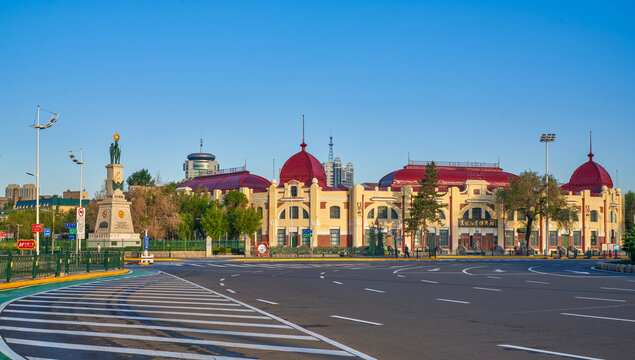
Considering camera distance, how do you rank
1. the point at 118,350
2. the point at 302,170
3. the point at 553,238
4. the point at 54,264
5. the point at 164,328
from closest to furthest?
the point at 118,350
the point at 164,328
the point at 54,264
the point at 553,238
the point at 302,170

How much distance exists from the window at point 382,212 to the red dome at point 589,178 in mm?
31449

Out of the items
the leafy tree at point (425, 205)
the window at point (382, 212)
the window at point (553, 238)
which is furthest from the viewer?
the window at point (553, 238)

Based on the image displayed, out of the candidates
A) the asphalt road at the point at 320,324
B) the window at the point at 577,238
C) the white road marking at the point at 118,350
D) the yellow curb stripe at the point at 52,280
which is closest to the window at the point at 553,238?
the window at the point at 577,238

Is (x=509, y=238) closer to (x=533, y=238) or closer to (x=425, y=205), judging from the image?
(x=533, y=238)

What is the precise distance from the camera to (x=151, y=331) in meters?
11.1

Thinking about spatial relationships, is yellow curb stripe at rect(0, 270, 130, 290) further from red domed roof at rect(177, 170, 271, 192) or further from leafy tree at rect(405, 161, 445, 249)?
red domed roof at rect(177, 170, 271, 192)

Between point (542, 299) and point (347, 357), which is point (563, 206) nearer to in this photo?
point (542, 299)

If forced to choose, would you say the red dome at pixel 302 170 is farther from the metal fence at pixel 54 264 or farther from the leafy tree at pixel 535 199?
the metal fence at pixel 54 264

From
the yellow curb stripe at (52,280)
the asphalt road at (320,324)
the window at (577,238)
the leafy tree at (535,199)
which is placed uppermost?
the leafy tree at (535,199)

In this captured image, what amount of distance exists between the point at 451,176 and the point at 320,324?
255ft

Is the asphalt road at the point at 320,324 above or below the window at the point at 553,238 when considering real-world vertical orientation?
above

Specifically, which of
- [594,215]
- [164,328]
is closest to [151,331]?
[164,328]

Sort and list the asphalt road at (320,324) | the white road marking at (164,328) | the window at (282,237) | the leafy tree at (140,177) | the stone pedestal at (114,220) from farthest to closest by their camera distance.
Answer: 1. the leafy tree at (140,177)
2. the window at (282,237)
3. the stone pedestal at (114,220)
4. the white road marking at (164,328)
5. the asphalt road at (320,324)

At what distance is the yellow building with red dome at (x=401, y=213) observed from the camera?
80.0 m
